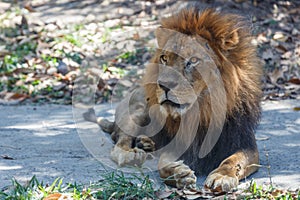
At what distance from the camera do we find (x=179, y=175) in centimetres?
409

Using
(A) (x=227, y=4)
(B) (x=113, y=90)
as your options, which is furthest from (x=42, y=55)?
(A) (x=227, y=4)

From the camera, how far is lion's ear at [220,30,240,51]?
14.2ft

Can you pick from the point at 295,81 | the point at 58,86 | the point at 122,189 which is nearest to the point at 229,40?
the point at 122,189

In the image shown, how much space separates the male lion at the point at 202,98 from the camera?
13.7ft

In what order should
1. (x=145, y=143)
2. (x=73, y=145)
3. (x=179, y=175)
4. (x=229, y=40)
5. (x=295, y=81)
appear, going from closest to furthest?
(x=179, y=175), (x=229, y=40), (x=145, y=143), (x=73, y=145), (x=295, y=81)

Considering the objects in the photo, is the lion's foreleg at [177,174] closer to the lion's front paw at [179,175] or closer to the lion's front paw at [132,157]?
the lion's front paw at [179,175]

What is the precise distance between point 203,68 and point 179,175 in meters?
0.69

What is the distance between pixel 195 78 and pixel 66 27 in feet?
19.5

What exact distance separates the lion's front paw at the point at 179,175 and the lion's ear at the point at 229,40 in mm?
807

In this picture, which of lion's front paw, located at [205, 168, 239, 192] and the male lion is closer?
lion's front paw, located at [205, 168, 239, 192]

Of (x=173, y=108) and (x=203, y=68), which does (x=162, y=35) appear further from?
(x=173, y=108)

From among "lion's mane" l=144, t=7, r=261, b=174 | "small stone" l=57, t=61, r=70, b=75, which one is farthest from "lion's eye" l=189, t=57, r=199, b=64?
"small stone" l=57, t=61, r=70, b=75

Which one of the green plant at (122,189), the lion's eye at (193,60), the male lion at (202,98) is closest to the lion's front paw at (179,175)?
the male lion at (202,98)

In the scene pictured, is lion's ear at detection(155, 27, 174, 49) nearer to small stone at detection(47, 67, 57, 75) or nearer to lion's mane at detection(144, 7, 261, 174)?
lion's mane at detection(144, 7, 261, 174)
